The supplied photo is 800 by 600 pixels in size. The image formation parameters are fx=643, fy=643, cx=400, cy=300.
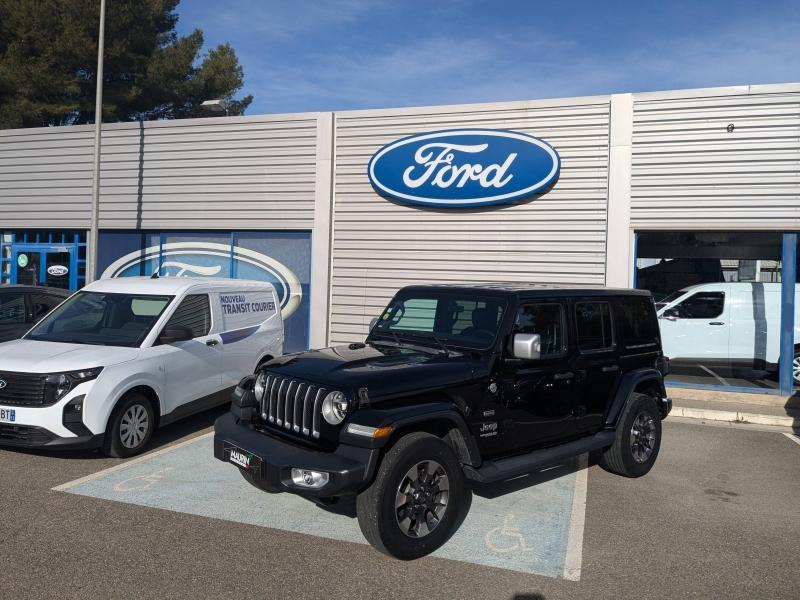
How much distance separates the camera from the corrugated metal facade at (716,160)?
9.83 metres

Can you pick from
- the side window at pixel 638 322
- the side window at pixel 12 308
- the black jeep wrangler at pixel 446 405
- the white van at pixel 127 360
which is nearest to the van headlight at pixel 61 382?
the white van at pixel 127 360

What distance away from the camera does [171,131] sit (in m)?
13.2

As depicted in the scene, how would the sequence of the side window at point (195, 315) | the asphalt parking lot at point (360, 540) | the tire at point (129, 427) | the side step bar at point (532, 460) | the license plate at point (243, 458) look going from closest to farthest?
the asphalt parking lot at point (360, 540)
the license plate at point (243, 458)
the side step bar at point (532, 460)
the tire at point (129, 427)
the side window at point (195, 315)

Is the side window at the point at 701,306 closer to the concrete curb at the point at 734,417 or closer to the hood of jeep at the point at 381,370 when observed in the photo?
the concrete curb at the point at 734,417

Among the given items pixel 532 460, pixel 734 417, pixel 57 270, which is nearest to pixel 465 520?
pixel 532 460

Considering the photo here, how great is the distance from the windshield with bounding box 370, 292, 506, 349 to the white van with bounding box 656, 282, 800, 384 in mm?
6275

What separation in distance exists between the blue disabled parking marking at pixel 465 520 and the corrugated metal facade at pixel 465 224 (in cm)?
523

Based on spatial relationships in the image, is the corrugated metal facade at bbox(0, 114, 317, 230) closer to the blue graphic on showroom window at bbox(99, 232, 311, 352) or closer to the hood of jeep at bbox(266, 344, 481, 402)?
the blue graphic on showroom window at bbox(99, 232, 311, 352)

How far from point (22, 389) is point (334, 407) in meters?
3.42

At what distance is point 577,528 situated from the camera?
188 inches

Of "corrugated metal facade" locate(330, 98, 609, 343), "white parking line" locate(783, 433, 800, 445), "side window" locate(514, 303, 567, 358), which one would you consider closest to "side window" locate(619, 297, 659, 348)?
"side window" locate(514, 303, 567, 358)

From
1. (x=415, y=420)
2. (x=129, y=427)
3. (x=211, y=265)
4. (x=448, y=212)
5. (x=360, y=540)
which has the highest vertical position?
(x=448, y=212)

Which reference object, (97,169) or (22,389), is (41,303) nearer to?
(22,389)

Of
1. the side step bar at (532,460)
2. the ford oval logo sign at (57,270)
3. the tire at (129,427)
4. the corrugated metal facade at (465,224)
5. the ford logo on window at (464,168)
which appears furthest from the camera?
the ford oval logo sign at (57,270)
